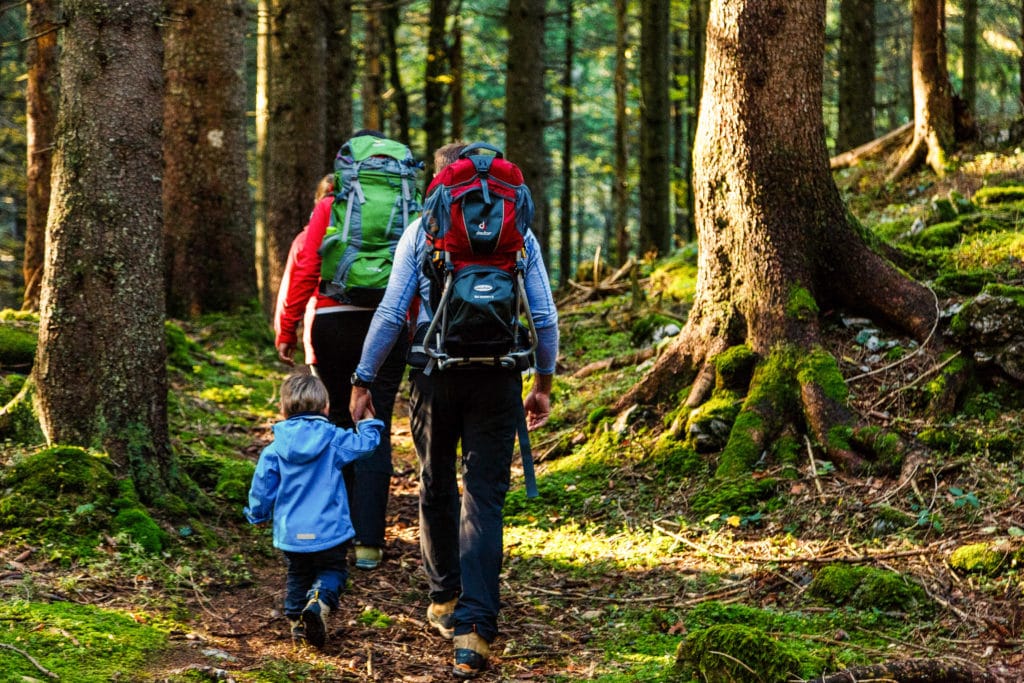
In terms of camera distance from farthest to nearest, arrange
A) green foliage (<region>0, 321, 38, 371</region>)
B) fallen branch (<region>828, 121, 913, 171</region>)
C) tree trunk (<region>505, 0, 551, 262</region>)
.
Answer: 1. tree trunk (<region>505, 0, 551, 262</region>)
2. fallen branch (<region>828, 121, 913, 171</region>)
3. green foliage (<region>0, 321, 38, 371</region>)

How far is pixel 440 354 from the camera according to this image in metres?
4.56

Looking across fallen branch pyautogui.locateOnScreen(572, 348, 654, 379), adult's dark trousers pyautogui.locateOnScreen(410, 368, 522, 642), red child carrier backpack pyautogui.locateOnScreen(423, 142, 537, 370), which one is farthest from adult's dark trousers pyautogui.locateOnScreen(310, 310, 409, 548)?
fallen branch pyautogui.locateOnScreen(572, 348, 654, 379)

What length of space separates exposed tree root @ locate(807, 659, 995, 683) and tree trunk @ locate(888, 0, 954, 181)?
8.74 metres

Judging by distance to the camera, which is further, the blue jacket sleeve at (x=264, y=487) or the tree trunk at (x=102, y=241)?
the tree trunk at (x=102, y=241)

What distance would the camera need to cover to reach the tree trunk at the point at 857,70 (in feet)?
53.5

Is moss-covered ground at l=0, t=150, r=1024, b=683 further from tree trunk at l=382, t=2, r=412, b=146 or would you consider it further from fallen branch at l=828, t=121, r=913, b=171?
tree trunk at l=382, t=2, r=412, b=146

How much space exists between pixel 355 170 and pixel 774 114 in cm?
312

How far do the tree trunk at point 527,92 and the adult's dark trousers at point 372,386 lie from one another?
26.7ft

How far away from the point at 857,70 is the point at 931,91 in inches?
216

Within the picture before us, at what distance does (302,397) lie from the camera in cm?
494

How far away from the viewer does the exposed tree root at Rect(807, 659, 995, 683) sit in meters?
3.66

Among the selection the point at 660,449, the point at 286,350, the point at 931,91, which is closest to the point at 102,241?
the point at 286,350

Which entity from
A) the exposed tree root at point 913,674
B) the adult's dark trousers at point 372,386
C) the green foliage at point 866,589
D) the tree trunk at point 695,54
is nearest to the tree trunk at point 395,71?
the tree trunk at point 695,54

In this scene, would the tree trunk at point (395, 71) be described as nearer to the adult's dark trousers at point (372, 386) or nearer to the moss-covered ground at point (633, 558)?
the moss-covered ground at point (633, 558)
